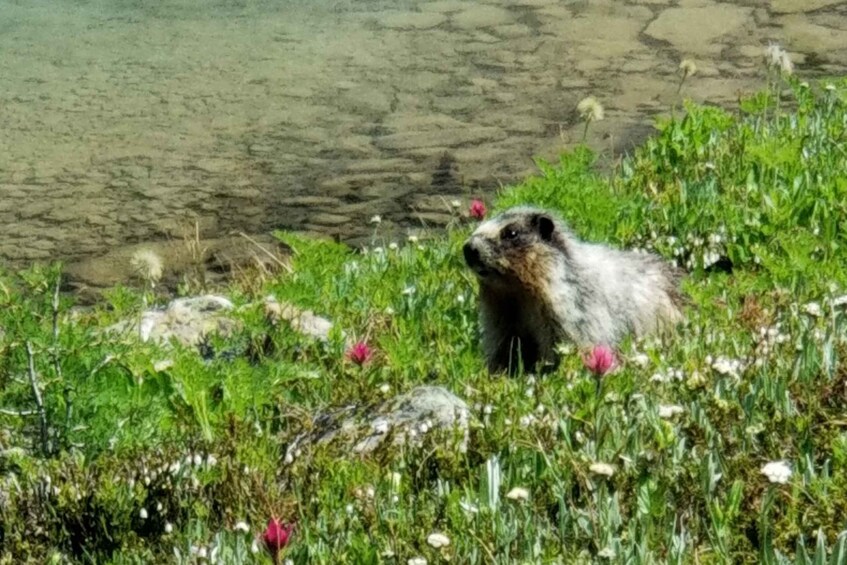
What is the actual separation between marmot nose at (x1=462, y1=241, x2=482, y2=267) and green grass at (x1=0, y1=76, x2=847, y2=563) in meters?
0.46

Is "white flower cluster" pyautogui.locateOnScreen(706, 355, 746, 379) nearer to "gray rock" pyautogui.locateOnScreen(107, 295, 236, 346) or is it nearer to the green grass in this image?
the green grass

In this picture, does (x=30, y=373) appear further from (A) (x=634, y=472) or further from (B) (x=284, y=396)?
(A) (x=634, y=472)

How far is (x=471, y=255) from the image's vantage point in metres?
7.49

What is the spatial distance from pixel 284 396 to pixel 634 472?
2.25 metres

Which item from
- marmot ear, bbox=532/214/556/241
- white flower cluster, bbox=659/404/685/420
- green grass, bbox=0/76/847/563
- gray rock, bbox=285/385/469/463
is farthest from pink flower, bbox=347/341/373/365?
white flower cluster, bbox=659/404/685/420

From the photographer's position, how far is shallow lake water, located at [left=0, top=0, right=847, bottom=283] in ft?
41.3

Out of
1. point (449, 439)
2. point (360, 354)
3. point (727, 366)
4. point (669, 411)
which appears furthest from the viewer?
point (360, 354)

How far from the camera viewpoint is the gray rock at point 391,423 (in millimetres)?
5902

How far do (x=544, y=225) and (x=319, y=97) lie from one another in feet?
24.4

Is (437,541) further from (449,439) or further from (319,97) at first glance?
(319,97)

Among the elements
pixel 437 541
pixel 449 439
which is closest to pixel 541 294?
pixel 449 439

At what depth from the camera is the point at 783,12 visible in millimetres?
16438

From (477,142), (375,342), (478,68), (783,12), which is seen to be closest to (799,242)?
(375,342)

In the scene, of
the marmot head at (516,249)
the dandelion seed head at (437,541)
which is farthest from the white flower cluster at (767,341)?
the dandelion seed head at (437,541)
